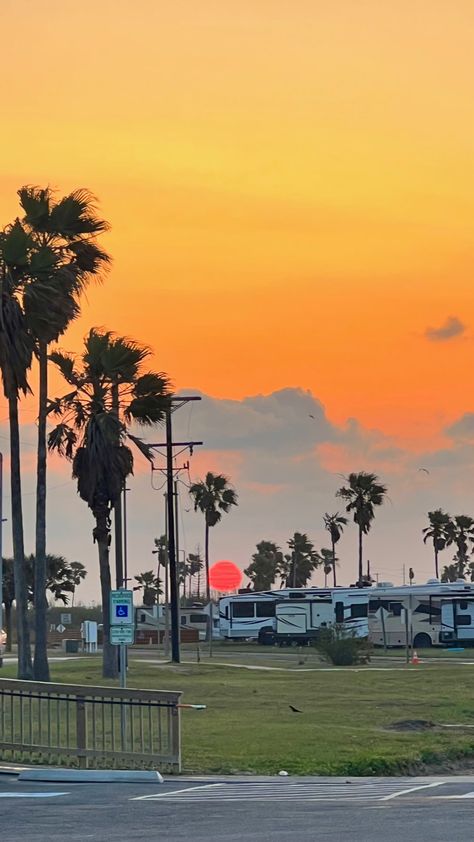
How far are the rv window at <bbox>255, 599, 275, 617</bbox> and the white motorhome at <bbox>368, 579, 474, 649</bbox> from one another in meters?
11.5

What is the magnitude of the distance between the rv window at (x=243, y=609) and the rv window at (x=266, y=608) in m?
0.39

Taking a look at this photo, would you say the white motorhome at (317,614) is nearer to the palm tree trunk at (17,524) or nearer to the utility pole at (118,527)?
the utility pole at (118,527)

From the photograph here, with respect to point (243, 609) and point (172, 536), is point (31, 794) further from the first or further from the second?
point (243, 609)

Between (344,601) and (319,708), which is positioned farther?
(344,601)

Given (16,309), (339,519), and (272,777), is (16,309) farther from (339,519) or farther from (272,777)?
(339,519)

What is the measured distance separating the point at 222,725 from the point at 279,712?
3.63 m

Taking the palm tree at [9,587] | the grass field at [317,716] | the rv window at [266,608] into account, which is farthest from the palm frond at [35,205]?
the palm tree at [9,587]

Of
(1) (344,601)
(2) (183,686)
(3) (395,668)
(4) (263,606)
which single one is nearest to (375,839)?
(2) (183,686)

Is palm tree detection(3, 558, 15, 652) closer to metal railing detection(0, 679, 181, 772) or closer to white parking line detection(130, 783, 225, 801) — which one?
metal railing detection(0, 679, 181, 772)

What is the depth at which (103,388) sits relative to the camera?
1841 inches

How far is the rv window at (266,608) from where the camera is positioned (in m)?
90.8

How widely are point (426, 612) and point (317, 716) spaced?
47.1 m

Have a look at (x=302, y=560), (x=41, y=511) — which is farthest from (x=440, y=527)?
(x=41, y=511)

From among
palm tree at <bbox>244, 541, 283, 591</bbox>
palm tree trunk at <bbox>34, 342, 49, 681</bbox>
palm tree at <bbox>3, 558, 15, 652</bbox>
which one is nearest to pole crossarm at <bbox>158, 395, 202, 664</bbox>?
palm tree trunk at <bbox>34, 342, 49, 681</bbox>
